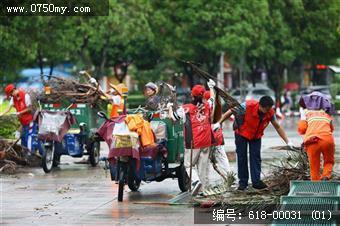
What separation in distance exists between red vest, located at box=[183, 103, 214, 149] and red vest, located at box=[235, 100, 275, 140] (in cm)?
82

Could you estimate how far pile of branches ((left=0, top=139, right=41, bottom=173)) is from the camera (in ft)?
61.1

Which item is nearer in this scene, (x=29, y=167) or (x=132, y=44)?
(x=29, y=167)

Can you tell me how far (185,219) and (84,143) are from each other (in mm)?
8019

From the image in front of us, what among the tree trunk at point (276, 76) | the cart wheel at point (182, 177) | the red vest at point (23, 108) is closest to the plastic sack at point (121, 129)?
the cart wheel at point (182, 177)

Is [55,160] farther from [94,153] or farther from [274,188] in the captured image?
[274,188]

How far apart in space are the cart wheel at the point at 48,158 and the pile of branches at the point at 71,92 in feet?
3.77

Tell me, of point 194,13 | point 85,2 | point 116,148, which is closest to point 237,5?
point 194,13

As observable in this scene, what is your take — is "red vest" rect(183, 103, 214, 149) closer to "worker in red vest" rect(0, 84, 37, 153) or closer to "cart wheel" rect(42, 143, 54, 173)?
"cart wheel" rect(42, 143, 54, 173)

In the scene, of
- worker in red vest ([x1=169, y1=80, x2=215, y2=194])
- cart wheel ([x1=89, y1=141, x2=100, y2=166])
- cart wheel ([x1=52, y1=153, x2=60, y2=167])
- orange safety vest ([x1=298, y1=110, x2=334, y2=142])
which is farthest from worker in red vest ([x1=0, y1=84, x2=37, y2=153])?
orange safety vest ([x1=298, y1=110, x2=334, y2=142])

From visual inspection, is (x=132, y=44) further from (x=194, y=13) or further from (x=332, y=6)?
(x=332, y=6)

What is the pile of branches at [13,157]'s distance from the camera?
18609 mm

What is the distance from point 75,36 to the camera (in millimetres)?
43938

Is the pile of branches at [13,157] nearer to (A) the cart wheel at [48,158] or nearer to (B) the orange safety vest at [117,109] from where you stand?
(A) the cart wheel at [48,158]

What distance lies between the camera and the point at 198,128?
13797mm
